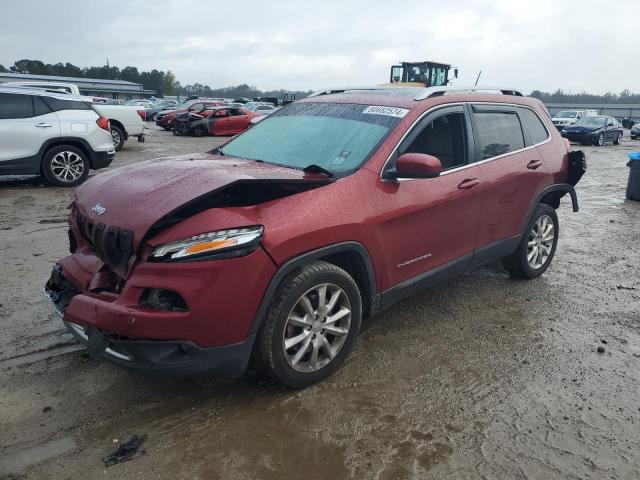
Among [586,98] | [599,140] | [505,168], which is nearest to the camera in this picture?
[505,168]

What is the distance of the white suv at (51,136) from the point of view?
859 cm

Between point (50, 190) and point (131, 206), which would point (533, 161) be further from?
point (50, 190)

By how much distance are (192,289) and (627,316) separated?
3.72m

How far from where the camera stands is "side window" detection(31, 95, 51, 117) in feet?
29.1

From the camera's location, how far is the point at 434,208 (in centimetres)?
359

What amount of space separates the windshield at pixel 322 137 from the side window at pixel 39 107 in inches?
250

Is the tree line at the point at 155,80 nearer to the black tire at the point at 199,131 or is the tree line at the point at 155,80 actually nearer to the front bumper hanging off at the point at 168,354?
the black tire at the point at 199,131

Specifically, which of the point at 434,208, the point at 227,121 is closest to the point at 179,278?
the point at 434,208

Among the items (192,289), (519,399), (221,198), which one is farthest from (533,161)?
(192,289)

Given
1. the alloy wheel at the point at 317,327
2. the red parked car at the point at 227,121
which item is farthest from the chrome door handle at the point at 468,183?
the red parked car at the point at 227,121

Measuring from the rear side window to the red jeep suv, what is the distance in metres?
6.42

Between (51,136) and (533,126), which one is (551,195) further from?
(51,136)

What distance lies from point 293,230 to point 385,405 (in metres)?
1.17

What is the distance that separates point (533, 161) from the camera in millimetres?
4605
